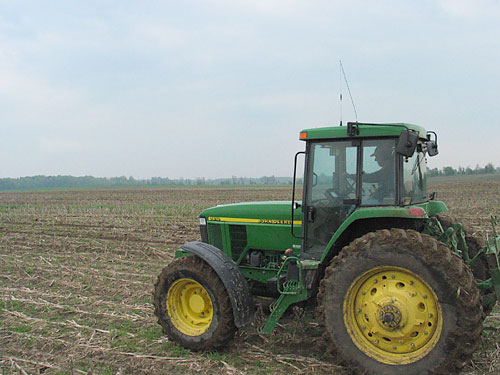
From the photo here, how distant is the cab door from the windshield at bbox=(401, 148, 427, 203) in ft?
1.59

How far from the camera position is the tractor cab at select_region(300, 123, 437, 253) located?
4.49 m

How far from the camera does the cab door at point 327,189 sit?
4676mm

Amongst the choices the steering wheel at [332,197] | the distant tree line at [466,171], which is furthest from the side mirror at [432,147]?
the distant tree line at [466,171]

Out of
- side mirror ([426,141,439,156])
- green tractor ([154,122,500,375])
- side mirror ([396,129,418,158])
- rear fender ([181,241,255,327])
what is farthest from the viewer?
side mirror ([426,141,439,156])

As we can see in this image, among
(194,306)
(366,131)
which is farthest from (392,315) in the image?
(194,306)

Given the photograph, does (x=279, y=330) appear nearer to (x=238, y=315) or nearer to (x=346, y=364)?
(x=238, y=315)

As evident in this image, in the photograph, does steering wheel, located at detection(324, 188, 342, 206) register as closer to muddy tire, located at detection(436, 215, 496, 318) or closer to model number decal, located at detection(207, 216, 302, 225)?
model number decal, located at detection(207, 216, 302, 225)

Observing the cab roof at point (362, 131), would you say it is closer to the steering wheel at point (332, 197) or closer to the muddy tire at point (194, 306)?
the steering wheel at point (332, 197)

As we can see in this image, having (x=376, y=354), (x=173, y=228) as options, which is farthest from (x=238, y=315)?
(x=173, y=228)

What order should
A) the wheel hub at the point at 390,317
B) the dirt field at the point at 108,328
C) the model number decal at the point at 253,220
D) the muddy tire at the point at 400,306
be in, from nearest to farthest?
the muddy tire at the point at 400,306 → the wheel hub at the point at 390,317 → the dirt field at the point at 108,328 → the model number decal at the point at 253,220

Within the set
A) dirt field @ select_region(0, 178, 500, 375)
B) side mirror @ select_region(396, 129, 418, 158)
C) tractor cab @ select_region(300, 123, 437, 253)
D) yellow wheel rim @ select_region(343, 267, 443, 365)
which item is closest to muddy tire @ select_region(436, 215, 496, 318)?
dirt field @ select_region(0, 178, 500, 375)

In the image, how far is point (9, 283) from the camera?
317 inches

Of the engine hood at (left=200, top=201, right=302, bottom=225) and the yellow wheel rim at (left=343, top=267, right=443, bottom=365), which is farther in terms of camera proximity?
the engine hood at (left=200, top=201, right=302, bottom=225)

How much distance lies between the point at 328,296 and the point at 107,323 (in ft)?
10.8
